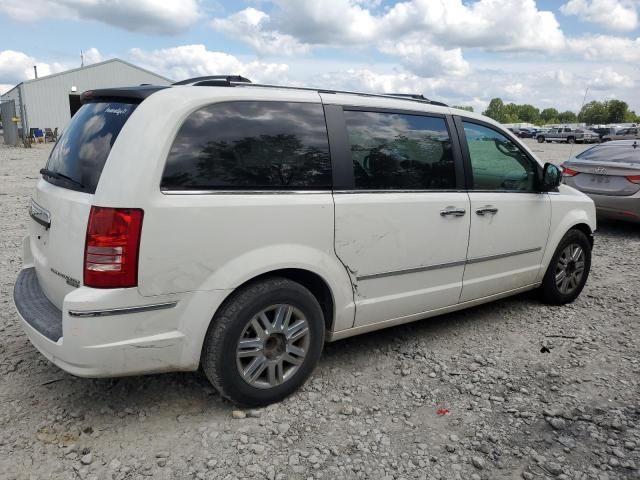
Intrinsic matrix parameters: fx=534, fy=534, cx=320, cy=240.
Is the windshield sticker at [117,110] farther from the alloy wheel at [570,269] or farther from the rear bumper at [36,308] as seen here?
the alloy wheel at [570,269]

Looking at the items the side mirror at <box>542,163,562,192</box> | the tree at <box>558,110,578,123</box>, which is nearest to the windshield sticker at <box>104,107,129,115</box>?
the side mirror at <box>542,163,562,192</box>

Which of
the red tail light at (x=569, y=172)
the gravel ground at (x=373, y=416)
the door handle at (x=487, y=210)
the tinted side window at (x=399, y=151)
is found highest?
the tinted side window at (x=399, y=151)

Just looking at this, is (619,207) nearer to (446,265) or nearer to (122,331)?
(446,265)

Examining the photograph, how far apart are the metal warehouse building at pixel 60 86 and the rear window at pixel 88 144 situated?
35.4 m

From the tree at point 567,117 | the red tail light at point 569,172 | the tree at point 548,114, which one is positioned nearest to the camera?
the red tail light at point 569,172

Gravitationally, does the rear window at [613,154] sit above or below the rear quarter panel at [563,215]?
above

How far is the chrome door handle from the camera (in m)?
3.68

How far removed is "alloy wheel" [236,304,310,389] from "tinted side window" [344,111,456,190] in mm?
918

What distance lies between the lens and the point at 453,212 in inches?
147

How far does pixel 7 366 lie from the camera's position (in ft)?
11.6

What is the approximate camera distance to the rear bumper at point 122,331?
2533 mm

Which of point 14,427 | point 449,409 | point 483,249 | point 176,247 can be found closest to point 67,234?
point 176,247

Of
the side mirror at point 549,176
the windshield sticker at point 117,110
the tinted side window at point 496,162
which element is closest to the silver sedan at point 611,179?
the side mirror at point 549,176

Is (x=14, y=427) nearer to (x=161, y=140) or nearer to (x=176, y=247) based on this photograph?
(x=176, y=247)
